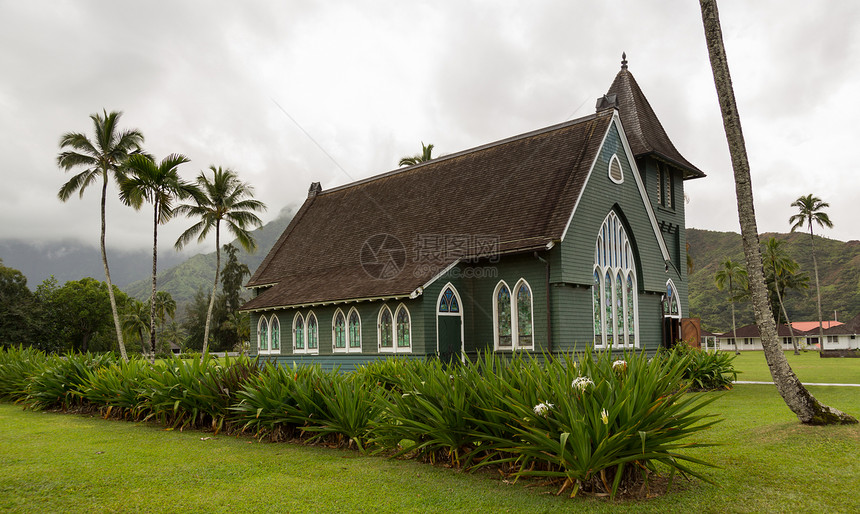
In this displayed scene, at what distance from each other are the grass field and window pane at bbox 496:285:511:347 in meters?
9.77

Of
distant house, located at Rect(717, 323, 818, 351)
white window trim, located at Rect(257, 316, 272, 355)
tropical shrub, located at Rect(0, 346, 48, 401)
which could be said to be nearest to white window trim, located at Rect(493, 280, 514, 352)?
white window trim, located at Rect(257, 316, 272, 355)

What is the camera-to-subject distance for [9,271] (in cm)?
6247

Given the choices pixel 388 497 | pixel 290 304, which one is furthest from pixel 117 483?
pixel 290 304

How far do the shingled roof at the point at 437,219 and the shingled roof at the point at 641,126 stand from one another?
5944 millimetres

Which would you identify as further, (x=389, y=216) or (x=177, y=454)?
(x=389, y=216)

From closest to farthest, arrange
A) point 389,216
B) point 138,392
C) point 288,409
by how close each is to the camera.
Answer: point 288,409, point 138,392, point 389,216

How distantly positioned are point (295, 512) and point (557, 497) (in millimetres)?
2805

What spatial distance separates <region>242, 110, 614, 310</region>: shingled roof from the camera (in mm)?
20250

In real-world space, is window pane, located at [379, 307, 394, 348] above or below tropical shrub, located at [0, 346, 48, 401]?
above

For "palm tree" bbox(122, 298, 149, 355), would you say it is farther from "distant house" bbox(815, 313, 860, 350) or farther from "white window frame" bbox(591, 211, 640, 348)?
"distant house" bbox(815, 313, 860, 350)

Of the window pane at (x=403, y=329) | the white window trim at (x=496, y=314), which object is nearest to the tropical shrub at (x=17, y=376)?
the window pane at (x=403, y=329)

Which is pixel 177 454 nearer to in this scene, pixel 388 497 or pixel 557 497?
pixel 388 497

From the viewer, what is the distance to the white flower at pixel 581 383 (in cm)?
676

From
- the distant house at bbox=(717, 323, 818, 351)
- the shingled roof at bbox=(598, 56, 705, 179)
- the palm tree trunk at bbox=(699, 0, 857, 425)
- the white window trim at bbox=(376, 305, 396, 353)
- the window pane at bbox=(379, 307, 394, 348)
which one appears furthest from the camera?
the distant house at bbox=(717, 323, 818, 351)
